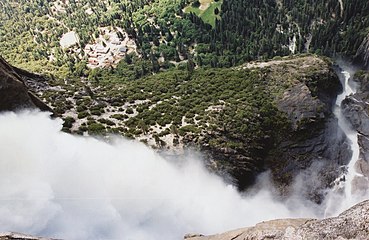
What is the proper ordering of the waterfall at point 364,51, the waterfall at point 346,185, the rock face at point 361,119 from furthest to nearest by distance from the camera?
the waterfall at point 364,51
the rock face at point 361,119
the waterfall at point 346,185

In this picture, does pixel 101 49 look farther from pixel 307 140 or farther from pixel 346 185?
pixel 346 185

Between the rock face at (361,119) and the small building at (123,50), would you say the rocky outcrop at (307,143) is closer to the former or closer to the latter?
the rock face at (361,119)

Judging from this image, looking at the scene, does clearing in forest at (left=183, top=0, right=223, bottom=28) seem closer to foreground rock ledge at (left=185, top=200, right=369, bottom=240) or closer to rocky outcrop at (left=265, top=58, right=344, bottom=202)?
rocky outcrop at (left=265, top=58, right=344, bottom=202)

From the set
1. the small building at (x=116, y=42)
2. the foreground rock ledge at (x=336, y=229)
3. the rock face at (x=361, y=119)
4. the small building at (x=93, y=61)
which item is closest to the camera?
the foreground rock ledge at (x=336, y=229)

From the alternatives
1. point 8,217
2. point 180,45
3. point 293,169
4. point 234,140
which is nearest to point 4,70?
point 8,217

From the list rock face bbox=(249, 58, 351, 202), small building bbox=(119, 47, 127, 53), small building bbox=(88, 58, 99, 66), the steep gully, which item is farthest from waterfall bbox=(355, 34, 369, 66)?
small building bbox=(88, 58, 99, 66)

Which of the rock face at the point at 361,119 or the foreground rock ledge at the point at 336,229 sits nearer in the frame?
the foreground rock ledge at the point at 336,229

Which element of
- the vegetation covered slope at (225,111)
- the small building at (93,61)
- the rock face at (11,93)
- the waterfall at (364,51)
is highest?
the rock face at (11,93)

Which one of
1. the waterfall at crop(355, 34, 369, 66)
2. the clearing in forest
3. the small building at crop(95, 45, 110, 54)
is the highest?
the waterfall at crop(355, 34, 369, 66)

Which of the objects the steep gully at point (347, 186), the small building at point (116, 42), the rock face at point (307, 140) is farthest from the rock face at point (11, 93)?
the small building at point (116, 42)
